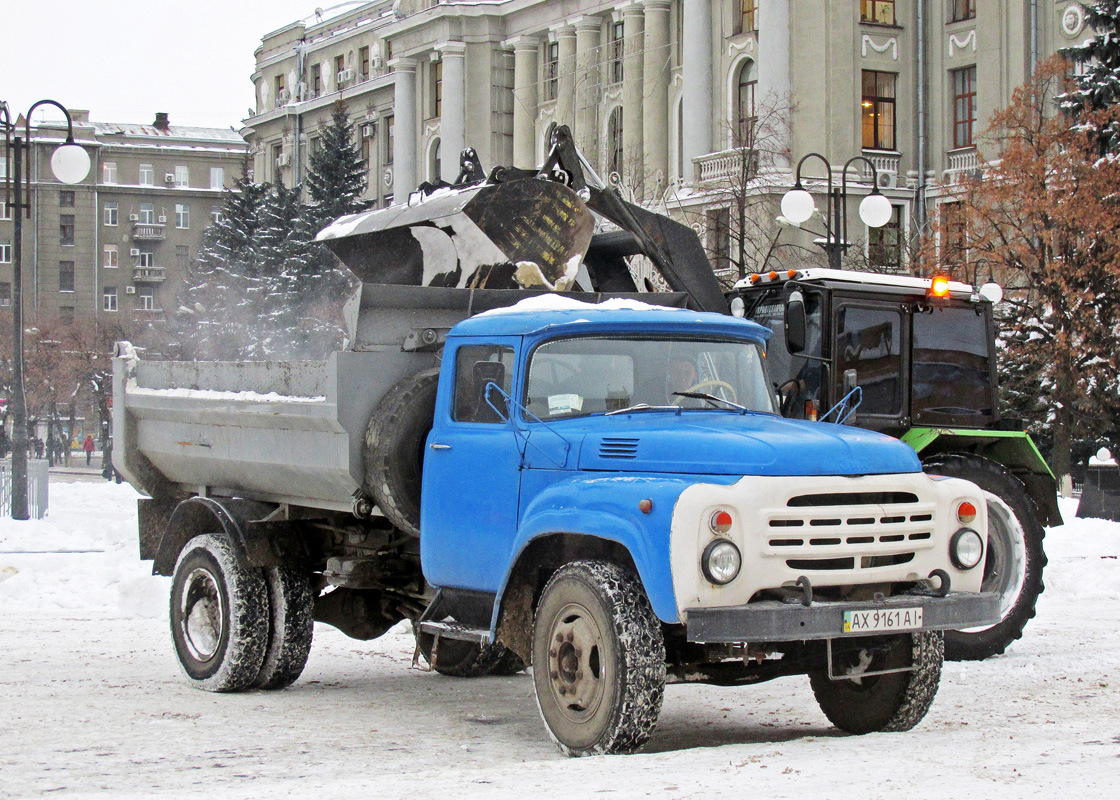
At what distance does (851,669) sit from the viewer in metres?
7.90

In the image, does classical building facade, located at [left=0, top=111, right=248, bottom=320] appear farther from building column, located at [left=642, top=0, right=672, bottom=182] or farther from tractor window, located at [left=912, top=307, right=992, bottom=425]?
tractor window, located at [left=912, top=307, right=992, bottom=425]

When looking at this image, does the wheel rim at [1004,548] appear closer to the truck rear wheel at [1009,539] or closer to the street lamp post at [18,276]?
the truck rear wheel at [1009,539]

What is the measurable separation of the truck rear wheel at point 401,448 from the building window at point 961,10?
4498 cm

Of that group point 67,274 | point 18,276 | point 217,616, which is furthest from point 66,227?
point 217,616

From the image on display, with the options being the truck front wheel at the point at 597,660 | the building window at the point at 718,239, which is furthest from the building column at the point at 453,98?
the truck front wheel at the point at 597,660

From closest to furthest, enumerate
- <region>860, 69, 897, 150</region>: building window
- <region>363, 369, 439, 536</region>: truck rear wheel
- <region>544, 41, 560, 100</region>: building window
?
1. <region>363, 369, 439, 536</region>: truck rear wheel
2. <region>860, 69, 897, 150</region>: building window
3. <region>544, 41, 560, 100</region>: building window

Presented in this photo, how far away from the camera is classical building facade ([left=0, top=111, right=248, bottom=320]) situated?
10931cm

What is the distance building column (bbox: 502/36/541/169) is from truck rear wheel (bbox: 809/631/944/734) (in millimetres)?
61224

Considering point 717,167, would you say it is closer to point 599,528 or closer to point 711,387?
point 711,387

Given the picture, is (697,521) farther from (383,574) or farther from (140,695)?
(140,695)

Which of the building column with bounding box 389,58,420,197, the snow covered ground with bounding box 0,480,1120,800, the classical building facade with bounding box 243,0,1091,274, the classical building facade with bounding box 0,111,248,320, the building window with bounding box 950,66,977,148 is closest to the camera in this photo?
the snow covered ground with bounding box 0,480,1120,800

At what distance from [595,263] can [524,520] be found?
4400mm

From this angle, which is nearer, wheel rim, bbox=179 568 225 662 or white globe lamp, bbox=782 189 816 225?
wheel rim, bbox=179 568 225 662

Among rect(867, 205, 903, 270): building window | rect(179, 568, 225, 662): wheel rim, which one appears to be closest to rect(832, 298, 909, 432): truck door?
rect(179, 568, 225, 662): wheel rim
